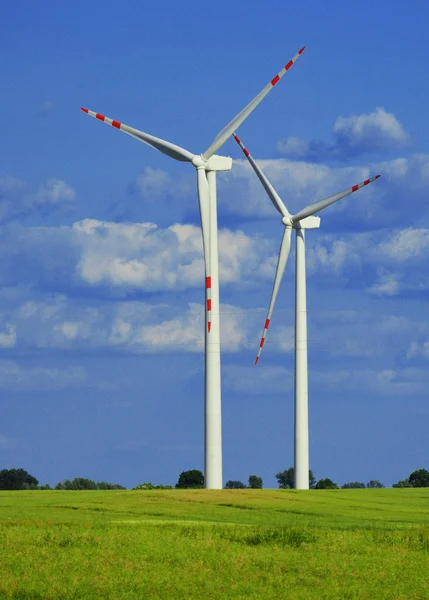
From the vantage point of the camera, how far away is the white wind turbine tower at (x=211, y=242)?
6862cm

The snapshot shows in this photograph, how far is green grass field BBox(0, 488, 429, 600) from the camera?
99.3 feet

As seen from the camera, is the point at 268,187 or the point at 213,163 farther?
the point at 268,187

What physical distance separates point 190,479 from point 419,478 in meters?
27.7

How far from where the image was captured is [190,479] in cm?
9112

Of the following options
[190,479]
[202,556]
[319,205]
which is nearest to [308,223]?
[319,205]

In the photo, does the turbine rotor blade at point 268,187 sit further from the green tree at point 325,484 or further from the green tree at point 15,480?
the green tree at point 15,480

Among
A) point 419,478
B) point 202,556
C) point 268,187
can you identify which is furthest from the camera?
point 419,478

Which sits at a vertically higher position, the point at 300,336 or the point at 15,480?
the point at 300,336

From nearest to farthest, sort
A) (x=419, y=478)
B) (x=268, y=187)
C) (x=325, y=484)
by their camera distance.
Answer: (x=268, y=187) → (x=325, y=484) → (x=419, y=478)

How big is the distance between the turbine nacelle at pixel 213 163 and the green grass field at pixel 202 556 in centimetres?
2518

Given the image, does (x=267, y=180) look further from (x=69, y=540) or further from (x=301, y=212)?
(x=69, y=540)

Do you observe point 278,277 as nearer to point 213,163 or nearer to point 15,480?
point 213,163

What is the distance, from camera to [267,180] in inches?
3413

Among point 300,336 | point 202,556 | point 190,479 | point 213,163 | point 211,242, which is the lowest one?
point 202,556
